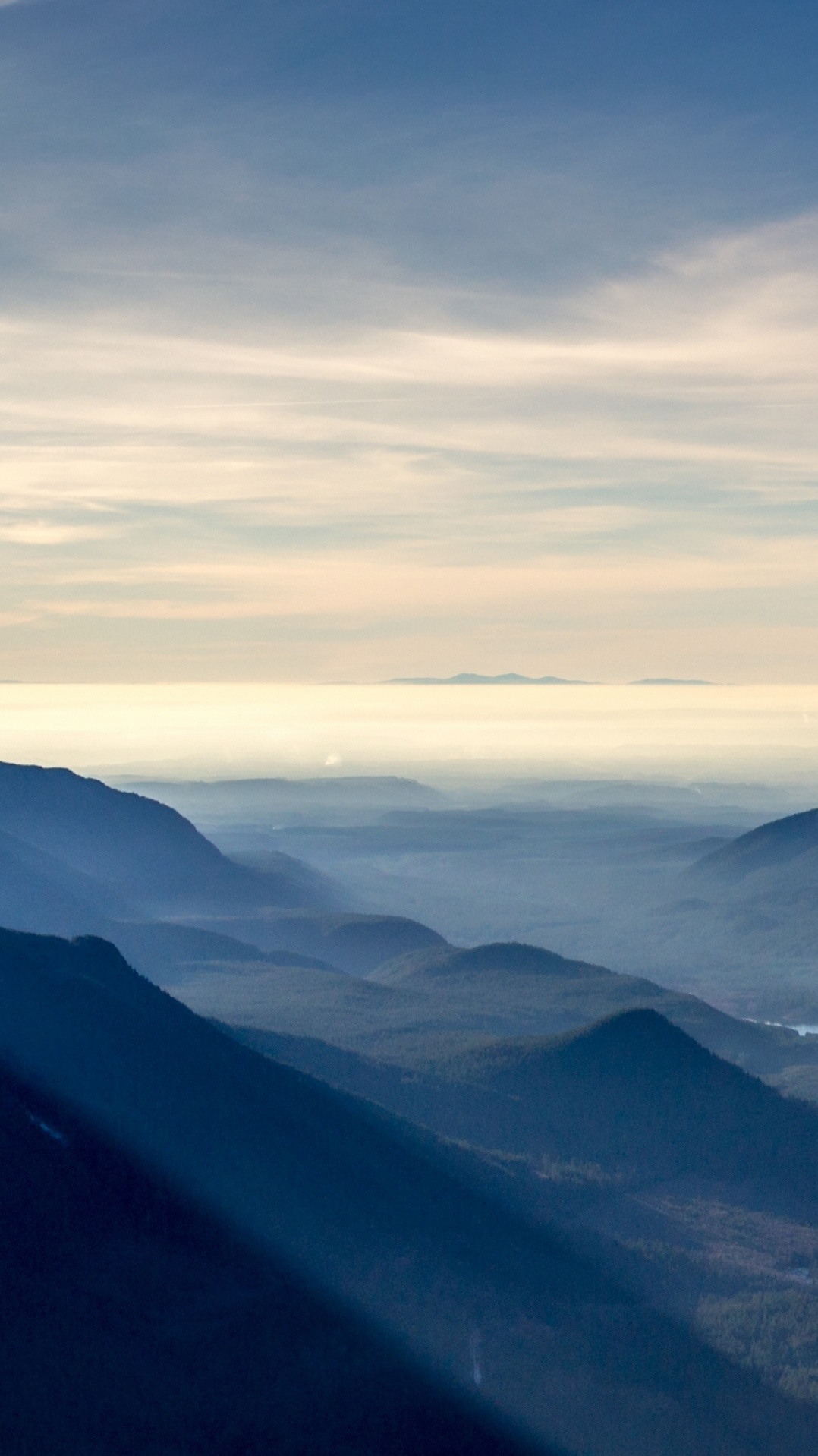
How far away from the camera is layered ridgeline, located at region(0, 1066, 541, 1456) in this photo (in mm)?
57906

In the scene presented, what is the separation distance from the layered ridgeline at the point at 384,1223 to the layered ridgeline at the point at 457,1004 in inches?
1535

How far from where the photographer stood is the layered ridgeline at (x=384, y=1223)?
65.5 metres

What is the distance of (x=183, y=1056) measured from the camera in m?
88.1

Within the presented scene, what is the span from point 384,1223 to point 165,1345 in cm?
1830

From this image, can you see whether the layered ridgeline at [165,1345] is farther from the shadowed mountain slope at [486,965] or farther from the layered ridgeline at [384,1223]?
the shadowed mountain slope at [486,965]

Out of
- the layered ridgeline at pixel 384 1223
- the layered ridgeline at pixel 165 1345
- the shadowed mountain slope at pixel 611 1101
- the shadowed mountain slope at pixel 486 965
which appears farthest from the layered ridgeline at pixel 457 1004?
the layered ridgeline at pixel 165 1345

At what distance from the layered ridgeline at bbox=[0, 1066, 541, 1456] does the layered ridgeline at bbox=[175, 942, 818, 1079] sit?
57306 millimetres

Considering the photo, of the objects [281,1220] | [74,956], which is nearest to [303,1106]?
[281,1220]

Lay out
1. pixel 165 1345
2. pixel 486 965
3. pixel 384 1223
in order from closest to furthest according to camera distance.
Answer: pixel 165 1345 < pixel 384 1223 < pixel 486 965

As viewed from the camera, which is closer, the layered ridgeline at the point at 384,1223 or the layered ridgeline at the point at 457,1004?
the layered ridgeline at the point at 384,1223

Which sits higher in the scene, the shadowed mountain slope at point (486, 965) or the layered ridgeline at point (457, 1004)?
the shadowed mountain slope at point (486, 965)

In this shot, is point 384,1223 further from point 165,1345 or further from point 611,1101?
point 611,1101

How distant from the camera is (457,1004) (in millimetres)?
161250

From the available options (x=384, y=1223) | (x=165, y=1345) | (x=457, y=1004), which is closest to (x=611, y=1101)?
(x=384, y=1223)
